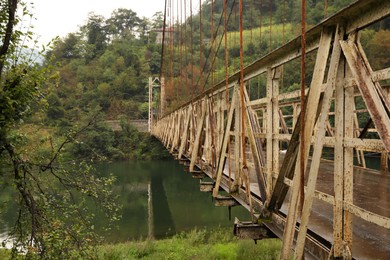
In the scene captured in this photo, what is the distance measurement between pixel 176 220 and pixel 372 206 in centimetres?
824

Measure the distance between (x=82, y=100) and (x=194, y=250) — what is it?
21181 millimetres

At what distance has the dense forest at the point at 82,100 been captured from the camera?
9.78 feet

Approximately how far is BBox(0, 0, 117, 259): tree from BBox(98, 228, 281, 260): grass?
3.01 m

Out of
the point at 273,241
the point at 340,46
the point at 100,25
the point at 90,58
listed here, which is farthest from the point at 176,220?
the point at 100,25

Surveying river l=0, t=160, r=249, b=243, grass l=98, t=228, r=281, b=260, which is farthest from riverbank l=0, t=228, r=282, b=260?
river l=0, t=160, r=249, b=243

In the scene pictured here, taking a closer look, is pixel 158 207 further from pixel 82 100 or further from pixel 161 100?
pixel 82 100

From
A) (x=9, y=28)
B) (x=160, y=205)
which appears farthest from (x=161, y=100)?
(x=9, y=28)

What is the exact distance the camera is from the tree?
285 cm

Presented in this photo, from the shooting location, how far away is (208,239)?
749 cm

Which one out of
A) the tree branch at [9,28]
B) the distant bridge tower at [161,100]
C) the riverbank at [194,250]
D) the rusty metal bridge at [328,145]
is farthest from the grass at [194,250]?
the distant bridge tower at [161,100]

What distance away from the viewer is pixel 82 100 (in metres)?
25.5

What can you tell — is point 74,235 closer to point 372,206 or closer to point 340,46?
point 372,206

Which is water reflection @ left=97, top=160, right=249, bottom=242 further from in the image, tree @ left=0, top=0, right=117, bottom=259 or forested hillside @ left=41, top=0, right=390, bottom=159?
forested hillside @ left=41, top=0, right=390, bottom=159

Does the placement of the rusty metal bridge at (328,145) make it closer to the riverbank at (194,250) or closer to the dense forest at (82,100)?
the dense forest at (82,100)
